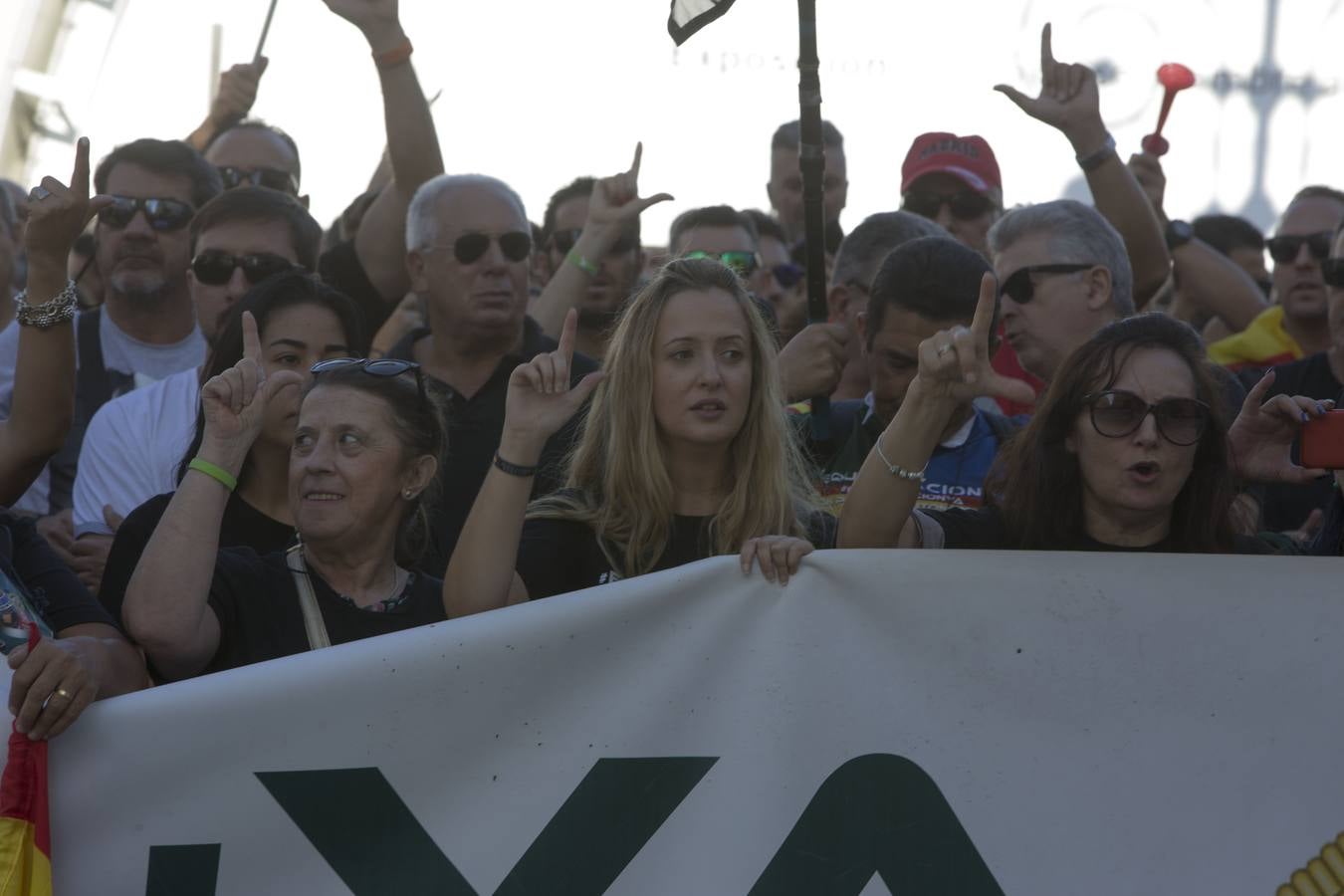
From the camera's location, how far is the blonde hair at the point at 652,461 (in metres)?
3.30

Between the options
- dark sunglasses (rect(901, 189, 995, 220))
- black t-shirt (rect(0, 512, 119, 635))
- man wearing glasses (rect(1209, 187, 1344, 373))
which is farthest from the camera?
man wearing glasses (rect(1209, 187, 1344, 373))

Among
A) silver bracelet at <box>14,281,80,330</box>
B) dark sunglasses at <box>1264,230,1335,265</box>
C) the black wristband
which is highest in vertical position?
silver bracelet at <box>14,281,80,330</box>

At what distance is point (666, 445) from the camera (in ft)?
11.4

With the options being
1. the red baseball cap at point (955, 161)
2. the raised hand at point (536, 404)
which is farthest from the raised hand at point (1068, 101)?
the raised hand at point (536, 404)

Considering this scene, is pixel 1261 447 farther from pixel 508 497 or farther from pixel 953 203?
pixel 953 203

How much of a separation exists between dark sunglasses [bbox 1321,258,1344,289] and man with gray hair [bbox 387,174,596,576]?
5.84 ft

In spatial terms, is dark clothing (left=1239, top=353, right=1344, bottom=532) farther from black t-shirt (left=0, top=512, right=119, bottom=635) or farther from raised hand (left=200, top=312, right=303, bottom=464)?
black t-shirt (left=0, top=512, right=119, bottom=635)

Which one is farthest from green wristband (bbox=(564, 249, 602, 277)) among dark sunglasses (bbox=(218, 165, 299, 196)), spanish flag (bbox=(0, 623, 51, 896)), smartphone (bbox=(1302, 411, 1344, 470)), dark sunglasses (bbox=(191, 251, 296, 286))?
spanish flag (bbox=(0, 623, 51, 896))

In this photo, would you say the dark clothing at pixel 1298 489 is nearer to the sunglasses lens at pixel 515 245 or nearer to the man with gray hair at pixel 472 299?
the man with gray hair at pixel 472 299

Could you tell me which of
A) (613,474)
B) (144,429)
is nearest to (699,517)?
(613,474)

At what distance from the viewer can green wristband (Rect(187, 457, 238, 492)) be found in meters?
2.92

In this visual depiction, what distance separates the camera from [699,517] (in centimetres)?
338

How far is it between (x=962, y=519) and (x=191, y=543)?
141 cm

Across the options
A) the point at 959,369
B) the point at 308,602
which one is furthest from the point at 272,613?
the point at 959,369
